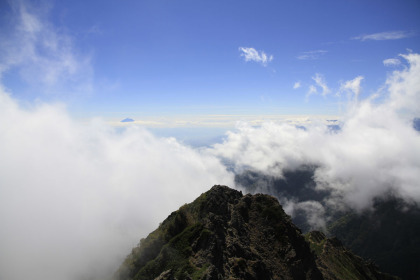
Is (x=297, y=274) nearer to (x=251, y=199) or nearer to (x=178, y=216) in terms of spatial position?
(x=251, y=199)

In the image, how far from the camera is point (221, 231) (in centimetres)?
8519

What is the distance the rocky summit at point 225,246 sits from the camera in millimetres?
73562

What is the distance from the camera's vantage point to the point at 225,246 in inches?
3187

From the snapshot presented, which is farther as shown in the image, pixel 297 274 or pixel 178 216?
pixel 178 216

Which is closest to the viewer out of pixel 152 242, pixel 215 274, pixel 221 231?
pixel 215 274

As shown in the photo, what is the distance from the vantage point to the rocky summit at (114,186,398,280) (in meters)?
73.6

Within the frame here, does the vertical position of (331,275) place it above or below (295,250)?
below

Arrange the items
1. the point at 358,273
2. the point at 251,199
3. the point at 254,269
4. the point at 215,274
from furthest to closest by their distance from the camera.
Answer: the point at 358,273 → the point at 251,199 → the point at 254,269 → the point at 215,274

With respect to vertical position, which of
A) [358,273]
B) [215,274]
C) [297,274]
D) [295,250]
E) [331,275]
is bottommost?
[358,273]

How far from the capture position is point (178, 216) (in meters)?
96.8

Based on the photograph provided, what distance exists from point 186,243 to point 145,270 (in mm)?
16331

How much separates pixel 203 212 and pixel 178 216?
11284 mm

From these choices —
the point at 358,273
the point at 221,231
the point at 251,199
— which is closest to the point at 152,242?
the point at 221,231

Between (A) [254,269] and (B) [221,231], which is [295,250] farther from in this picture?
(B) [221,231]
